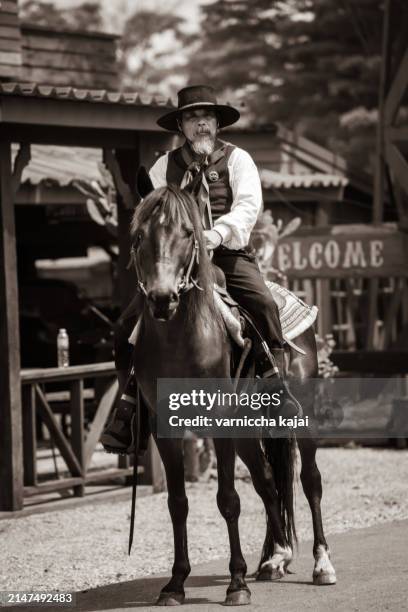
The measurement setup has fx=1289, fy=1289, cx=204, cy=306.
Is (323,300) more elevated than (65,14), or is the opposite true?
(65,14)

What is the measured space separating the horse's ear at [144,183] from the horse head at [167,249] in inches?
8.4

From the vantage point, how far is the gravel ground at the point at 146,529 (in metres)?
8.85

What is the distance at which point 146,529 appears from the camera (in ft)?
34.5

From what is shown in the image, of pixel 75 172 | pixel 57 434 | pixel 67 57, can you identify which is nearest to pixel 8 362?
pixel 57 434

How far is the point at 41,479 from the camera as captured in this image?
13.9 m

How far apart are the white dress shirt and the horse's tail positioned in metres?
1.42

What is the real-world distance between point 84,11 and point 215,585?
38.4 meters

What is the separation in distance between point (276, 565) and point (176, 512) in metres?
0.96

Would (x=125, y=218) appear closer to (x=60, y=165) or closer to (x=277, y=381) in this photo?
(x=60, y=165)

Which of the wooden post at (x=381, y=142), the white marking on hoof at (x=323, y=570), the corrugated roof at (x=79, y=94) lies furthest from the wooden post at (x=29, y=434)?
the wooden post at (x=381, y=142)

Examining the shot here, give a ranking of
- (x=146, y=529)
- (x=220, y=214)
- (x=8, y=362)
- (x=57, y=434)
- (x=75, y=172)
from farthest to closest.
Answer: (x=75, y=172) → (x=57, y=434) → (x=8, y=362) → (x=146, y=529) → (x=220, y=214)

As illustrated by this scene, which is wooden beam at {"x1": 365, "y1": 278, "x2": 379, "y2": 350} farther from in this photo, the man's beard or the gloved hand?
the gloved hand

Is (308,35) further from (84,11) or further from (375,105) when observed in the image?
(84,11)

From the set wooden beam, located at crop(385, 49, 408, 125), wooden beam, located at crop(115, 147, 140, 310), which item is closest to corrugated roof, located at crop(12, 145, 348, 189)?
wooden beam, located at crop(385, 49, 408, 125)
